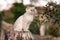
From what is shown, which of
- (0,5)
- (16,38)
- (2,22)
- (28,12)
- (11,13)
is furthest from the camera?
(0,5)

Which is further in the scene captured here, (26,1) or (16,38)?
(26,1)

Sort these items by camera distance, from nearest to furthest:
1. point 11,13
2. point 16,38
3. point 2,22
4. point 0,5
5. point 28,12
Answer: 1. point 16,38
2. point 28,12
3. point 2,22
4. point 11,13
5. point 0,5

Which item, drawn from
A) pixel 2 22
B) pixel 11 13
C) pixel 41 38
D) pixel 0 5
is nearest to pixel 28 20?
pixel 41 38

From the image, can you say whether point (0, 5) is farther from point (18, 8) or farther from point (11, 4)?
point (18, 8)

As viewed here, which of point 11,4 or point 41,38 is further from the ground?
point 11,4

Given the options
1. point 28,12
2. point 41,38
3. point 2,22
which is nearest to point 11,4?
point 2,22

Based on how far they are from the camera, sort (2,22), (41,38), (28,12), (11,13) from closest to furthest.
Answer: (28,12)
(41,38)
(2,22)
(11,13)

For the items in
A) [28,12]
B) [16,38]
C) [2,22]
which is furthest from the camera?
[2,22]

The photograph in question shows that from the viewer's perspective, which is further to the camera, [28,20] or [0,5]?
[0,5]

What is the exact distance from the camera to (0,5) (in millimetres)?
3072

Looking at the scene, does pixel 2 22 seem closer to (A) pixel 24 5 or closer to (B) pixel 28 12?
(A) pixel 24 5

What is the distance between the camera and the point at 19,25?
1.52 metres

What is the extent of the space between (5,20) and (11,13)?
15 centimetres

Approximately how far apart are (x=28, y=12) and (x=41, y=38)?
413 mm
